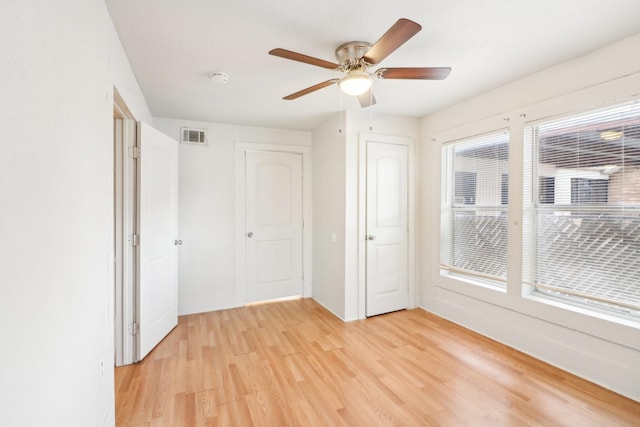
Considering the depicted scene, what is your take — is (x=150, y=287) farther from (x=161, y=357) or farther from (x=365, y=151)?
(x=365, y=151)

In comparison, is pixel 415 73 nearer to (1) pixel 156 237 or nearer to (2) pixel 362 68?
(2) pixel 362 68

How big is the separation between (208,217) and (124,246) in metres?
1.33

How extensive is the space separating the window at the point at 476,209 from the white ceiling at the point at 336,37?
0.68 meters

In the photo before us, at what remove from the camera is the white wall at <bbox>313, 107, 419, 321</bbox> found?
3480 millimetres

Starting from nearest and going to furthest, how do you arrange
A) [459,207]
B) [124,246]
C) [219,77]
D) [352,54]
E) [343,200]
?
[352,54]
[219,77]
[124,246]
[459,207]
[343,200]

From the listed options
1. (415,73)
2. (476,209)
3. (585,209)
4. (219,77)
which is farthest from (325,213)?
(585,209)

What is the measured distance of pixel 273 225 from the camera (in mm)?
4223

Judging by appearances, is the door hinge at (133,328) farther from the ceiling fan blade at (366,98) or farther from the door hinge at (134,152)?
the ceiling fan blade at (366,98)

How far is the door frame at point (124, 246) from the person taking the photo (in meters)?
2.55

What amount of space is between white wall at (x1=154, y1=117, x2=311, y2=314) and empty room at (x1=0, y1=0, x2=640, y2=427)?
28 millimetres

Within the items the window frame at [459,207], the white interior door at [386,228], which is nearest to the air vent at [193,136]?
the white interior door at [386,228]

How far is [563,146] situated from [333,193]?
2.33m

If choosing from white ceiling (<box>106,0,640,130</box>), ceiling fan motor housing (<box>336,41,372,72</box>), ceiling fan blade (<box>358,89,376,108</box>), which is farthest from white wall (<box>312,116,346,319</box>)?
ceiling fan motor housing (<box>336,41,372,72</box>)

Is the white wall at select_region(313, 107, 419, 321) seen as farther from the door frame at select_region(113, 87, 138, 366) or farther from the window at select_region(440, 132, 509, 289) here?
the door frame at select_region(113, 87, 138, 366)
